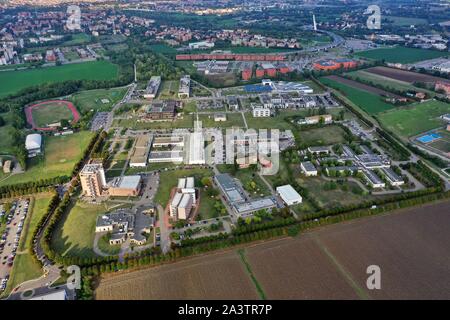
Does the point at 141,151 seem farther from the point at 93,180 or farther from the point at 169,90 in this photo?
the point at 169,90

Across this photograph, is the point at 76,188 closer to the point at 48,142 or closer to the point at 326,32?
the point at 48,142

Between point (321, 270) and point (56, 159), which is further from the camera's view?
point (56, 159)

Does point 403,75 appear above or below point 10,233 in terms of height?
above

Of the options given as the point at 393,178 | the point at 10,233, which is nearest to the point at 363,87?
the point at 393,178

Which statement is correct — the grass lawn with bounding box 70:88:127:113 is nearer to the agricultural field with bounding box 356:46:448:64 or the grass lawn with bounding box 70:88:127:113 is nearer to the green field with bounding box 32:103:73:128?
the green field with bounding box 32:103:73:128

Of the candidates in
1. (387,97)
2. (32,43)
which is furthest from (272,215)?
(32,43)

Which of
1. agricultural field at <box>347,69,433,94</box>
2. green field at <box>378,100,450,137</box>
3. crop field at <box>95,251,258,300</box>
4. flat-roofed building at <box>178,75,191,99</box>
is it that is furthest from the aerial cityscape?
flat-roofed building at <box>178,75,191,99</box>
